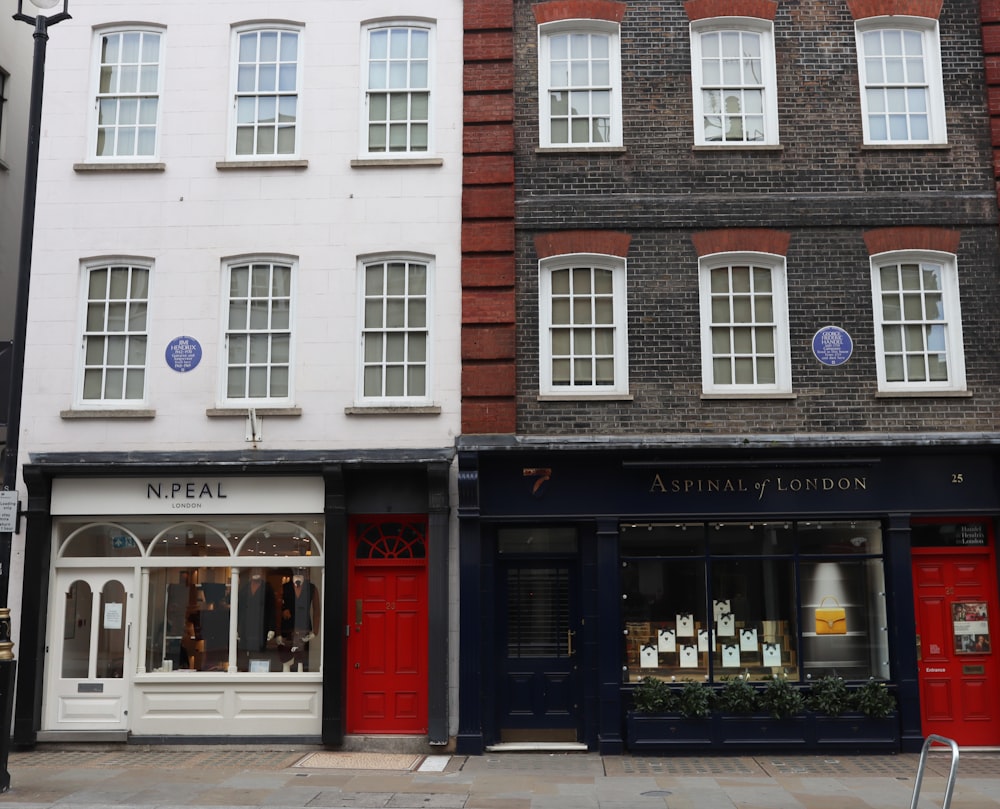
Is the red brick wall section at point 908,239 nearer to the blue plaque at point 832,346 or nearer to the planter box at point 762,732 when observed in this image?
the blue plaque at point 832,346

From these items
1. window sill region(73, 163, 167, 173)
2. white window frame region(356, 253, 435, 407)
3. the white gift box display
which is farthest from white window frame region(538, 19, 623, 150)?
the white gift box display

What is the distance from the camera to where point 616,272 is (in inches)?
516

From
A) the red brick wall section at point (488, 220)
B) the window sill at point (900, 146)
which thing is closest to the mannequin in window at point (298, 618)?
the red brick wall section at point (488, 220)

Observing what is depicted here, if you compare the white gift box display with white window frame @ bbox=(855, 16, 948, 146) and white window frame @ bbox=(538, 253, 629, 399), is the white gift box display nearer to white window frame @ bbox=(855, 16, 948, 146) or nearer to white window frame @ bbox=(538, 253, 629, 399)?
white window frame @ bbox=(538, 253, 629, 399)

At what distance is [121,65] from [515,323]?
6.67 metres

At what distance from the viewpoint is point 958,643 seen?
1251 centimetres

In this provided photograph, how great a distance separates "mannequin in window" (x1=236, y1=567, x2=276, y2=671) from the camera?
12.7 metres

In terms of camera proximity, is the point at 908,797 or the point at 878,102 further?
the point at 878,102

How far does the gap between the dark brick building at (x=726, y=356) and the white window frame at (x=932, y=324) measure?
35mm

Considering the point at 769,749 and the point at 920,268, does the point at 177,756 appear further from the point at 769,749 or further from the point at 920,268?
the point at 920,268

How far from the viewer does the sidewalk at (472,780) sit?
9750mm

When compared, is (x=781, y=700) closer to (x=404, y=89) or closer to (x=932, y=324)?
(x=932, y=324)

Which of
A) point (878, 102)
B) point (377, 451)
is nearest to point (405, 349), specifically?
point (377, 451)

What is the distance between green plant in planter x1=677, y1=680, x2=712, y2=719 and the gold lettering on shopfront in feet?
8.05
